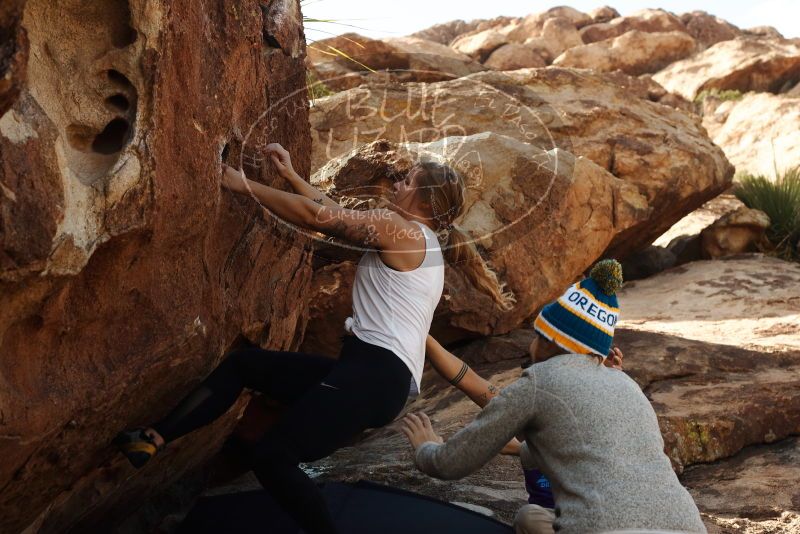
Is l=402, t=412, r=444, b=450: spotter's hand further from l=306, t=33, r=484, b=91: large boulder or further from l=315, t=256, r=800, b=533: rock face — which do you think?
l=306, t=33, r=484, b=91: large boulder

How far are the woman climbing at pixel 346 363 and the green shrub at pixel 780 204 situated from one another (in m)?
7.68

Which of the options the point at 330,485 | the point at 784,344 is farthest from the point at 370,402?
the point at 784,344

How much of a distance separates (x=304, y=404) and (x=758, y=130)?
52.5 feet

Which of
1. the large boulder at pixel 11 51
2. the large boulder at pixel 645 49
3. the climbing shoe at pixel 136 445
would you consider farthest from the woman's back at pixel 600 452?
the large boulder at pixel 645 49

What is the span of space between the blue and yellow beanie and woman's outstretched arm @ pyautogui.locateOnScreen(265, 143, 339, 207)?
4.11ft

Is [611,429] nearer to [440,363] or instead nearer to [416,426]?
[416,426]

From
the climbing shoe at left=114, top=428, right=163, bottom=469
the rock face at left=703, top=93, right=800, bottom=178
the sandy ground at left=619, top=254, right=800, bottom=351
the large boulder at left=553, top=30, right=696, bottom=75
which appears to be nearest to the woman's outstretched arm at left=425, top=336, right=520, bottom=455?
the climbing shoe at left=114, top=428, right=163, bottom=469

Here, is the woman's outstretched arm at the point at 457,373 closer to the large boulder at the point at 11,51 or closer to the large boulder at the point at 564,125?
the large boulder at the point at 11,51

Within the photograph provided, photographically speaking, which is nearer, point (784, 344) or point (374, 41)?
point (784, 344)

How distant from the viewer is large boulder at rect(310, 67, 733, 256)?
306 inches

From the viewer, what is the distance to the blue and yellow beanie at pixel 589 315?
8.96 feet

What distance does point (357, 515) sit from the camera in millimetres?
3412

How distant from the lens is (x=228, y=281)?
3670mm

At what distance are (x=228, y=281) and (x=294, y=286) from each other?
734 mm
